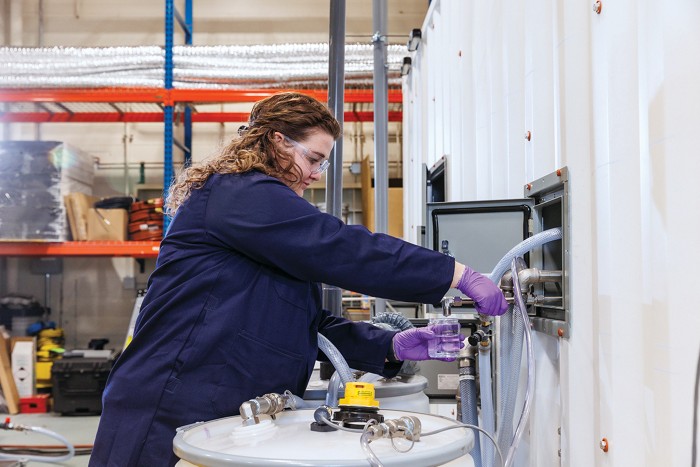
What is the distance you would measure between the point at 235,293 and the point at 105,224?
484cm

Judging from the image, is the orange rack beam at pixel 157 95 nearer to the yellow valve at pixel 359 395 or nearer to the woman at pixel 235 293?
the woman at pixel 235 293

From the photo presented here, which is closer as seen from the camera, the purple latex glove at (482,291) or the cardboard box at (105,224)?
the purple latex glove at (482,291)

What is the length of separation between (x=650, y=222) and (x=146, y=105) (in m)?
6.69

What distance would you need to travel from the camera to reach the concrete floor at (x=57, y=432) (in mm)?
4561

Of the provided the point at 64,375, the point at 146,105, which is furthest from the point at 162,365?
the point at 146,105

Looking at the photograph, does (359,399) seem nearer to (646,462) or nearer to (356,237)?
(356,237)

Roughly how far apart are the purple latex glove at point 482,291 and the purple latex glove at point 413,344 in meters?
0.22

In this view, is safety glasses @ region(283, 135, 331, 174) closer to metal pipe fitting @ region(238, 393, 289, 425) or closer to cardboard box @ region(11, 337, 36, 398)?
metal pipe fitting @ region(238, 393, 289, 425)

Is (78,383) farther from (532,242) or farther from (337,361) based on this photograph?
(532,242)

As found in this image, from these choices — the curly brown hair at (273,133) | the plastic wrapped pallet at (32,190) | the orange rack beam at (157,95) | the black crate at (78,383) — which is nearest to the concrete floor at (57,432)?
the black crate at (78,383)

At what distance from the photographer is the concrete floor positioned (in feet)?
15.0

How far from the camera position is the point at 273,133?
164 centimetres

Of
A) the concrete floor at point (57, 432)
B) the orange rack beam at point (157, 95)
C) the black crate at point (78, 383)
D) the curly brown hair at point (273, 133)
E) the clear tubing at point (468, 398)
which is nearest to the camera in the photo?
the curly brown hair at point (273, 133)

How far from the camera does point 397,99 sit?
5.84m
